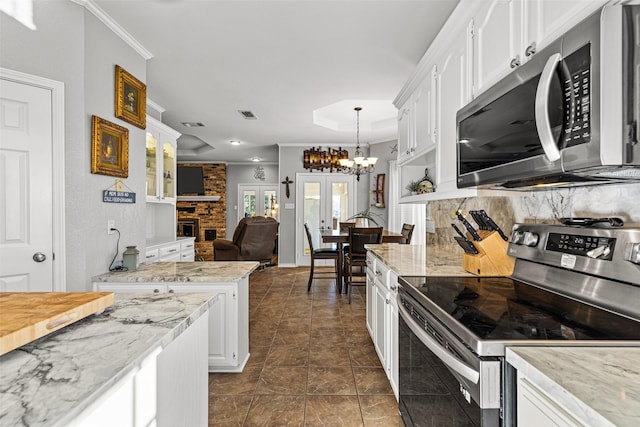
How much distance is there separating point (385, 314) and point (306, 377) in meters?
0.77

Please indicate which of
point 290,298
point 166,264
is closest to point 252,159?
point 290,298

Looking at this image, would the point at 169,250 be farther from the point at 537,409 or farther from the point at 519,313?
the point at 537,409

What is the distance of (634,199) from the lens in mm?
1148

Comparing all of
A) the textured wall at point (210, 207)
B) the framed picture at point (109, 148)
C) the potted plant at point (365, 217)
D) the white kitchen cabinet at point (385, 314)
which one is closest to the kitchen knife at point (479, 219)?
the white kitchen cabinet at point (385, 314)

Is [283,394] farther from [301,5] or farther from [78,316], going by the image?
[301,5]

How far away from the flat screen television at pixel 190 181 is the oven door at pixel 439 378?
27.5ft

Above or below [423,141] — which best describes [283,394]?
below

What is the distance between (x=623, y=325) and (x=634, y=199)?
477 mm

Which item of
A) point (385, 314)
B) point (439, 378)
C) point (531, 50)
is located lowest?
point (385, 314)

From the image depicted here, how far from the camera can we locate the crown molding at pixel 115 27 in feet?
7.20

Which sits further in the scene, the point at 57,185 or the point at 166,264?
the point at 166,264

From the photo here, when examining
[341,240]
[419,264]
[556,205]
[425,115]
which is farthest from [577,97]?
[341,240]

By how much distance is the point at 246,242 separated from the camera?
5945 millimetres

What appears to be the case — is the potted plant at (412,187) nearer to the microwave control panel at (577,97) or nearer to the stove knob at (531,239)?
the stove knob at (531,239)
